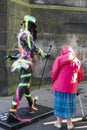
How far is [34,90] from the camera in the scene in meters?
9.05

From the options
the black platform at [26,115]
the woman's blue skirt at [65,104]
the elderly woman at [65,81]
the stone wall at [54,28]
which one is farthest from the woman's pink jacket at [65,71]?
the stone wall at [54,28]

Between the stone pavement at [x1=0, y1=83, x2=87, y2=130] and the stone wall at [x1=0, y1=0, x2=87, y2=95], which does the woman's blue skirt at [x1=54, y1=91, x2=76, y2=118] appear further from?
the stone wall at [x1=0, y1=0, x2=87, y2=95]

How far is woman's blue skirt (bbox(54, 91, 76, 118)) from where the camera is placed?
18.2 feet

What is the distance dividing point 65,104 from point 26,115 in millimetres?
1056

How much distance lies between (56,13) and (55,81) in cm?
471

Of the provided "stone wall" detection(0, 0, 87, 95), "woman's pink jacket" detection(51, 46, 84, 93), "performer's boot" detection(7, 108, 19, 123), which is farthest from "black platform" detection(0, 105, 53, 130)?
"stone wall" detection(0, 0, 87, 95)

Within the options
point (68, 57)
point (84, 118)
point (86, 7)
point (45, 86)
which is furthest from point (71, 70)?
point (86, 7)

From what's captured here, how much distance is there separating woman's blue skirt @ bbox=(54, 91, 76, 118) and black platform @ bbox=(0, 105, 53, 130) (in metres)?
0.70

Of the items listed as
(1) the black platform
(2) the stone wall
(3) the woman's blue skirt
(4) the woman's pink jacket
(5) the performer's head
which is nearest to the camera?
(4) the woman's pink jacket

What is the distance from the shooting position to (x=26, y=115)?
20.5 ft

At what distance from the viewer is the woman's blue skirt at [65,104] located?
18.2ft

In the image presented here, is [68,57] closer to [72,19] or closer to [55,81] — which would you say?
[55,81]

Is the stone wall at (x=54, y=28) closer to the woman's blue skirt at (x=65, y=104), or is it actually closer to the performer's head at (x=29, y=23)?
the performer's head at (x=29, y=23)

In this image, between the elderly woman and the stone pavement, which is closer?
the elderly woman
